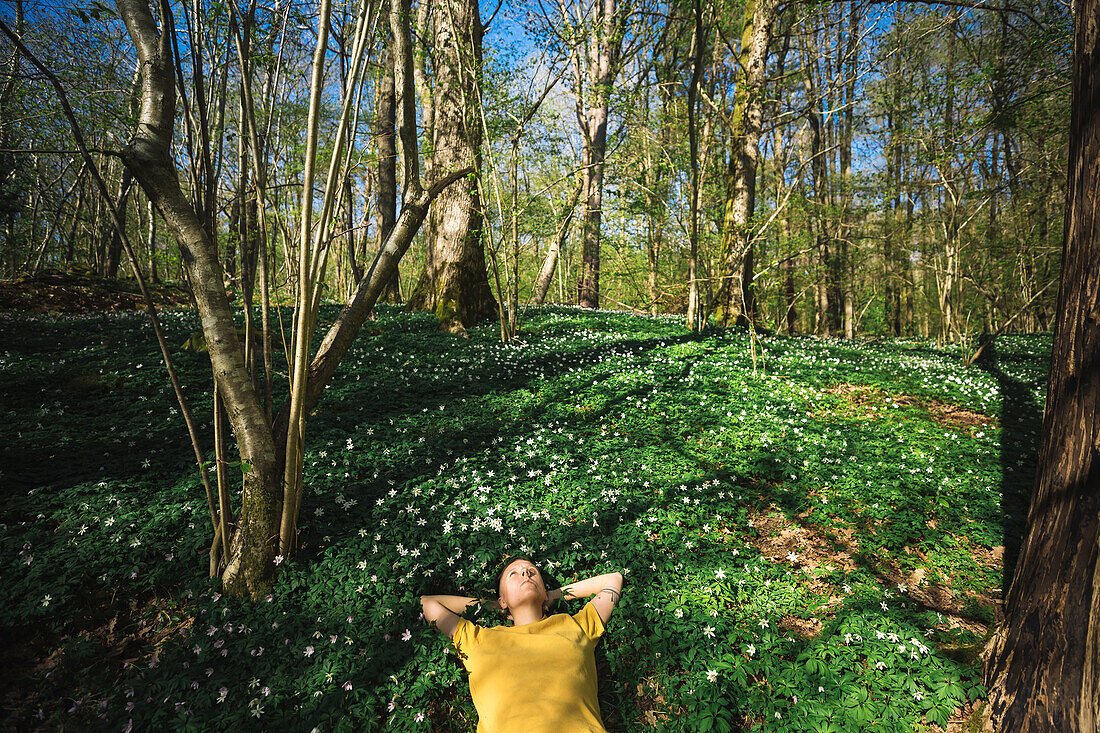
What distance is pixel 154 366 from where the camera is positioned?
6348 mm

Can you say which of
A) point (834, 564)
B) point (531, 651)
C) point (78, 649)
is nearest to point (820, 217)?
point (834, 564)

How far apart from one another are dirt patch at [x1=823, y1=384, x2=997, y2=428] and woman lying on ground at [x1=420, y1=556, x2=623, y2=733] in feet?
18.0

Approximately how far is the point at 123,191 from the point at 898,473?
62.1 feet

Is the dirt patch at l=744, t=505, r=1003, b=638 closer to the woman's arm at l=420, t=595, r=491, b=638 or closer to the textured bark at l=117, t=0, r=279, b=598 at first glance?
the woman's arm at l=420, t=595, r=491, b=638

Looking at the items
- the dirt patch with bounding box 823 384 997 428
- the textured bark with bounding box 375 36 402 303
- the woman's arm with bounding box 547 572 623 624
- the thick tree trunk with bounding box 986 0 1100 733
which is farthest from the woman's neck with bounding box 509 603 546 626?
the textured bark with bounding box 375 36 402 303

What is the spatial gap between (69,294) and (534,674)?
48.3ft

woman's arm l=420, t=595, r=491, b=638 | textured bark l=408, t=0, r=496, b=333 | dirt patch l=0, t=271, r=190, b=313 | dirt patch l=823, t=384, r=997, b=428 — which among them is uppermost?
textured bark l=408, t=0, r=496, b=333

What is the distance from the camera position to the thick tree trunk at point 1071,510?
209 cm

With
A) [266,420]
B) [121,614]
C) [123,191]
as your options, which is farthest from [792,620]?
[123,191]

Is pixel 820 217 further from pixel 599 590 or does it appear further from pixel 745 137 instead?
pixel 599 590

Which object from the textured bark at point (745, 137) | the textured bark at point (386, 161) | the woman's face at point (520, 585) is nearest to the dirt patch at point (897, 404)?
the textured bark at point (745, 137)

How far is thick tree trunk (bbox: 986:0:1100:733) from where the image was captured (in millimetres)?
2092

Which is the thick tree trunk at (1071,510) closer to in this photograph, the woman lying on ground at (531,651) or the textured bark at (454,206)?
the woman lying on ground at (531,651)

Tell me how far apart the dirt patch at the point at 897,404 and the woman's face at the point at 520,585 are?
5704mm
